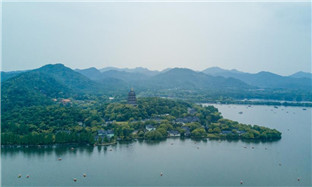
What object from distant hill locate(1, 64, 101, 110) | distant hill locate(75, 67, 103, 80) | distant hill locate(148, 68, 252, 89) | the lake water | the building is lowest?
the lake water

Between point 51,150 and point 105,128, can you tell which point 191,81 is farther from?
point 51,150

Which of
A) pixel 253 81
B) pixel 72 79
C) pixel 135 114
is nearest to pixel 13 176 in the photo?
pixel 135 114

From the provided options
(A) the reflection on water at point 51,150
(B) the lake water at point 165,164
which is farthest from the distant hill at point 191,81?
(A) the reflection on water at point 51,150

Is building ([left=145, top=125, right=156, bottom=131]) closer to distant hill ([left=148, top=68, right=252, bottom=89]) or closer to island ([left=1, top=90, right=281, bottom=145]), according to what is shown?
island ([left=1, top=90, right=281, bottom=145])

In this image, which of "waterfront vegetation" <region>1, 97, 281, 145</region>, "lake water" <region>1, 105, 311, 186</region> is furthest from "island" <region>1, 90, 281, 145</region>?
"lake water" <region>1, 105, 311, 186</region>

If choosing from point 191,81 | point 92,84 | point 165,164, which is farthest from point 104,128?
point 191,81

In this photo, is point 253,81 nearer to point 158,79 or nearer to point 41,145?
point 158,79

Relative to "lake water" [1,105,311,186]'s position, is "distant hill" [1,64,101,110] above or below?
above
